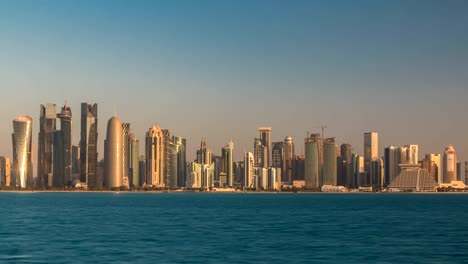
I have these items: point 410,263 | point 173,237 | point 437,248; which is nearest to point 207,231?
point 173,237

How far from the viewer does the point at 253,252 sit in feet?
283

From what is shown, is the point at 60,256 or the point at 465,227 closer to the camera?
the point at 60,256

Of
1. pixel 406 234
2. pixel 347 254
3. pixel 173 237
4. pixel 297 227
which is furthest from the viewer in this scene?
pixel 297 227

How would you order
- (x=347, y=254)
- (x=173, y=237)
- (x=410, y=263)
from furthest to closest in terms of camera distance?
1. (x=173, y=237)
2. (x=347, y=254)
3. (x=410, y=263)

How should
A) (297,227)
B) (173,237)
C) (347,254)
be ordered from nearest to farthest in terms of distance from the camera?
(347,254)
(173,237)
(297,227)

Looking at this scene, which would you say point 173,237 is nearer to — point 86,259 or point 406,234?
point 86,259

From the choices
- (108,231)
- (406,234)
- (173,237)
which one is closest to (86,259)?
(173,237)

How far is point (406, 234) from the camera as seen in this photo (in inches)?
4552

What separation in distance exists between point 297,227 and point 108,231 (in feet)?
113

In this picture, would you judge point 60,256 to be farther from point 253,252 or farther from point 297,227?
point 297,227

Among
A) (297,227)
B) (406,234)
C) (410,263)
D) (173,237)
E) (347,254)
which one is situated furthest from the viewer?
(297,227)

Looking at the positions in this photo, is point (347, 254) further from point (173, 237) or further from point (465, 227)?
point (465, 227)

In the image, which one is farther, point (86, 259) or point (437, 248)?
point (437, 248)

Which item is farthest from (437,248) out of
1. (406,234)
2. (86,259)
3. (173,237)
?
(86,259)
